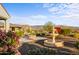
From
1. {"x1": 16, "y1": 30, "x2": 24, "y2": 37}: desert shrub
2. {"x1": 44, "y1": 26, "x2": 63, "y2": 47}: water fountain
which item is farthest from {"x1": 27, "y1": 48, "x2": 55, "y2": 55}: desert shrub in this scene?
{"x1": 16, "y1": 30, "x2": 24, "y2": 37}: desert shrub

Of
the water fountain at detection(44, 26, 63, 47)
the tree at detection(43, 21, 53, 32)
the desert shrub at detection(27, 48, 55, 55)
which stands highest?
the tree at detection(43, 21, 53, 32)

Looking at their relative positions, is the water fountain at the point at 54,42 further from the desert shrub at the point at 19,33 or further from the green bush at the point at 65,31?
the desert shrub at the point at 19,33

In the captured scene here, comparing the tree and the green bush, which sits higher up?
the tree

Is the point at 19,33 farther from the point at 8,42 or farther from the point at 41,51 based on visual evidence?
the point at 41,51

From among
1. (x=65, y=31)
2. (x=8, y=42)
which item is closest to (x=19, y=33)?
(x=8, y=42)

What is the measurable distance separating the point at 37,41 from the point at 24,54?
0.55ft

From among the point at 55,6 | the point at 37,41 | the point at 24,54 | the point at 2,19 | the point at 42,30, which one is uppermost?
the point at 55,6

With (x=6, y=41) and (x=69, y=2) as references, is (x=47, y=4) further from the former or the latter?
(x=6, y=41)

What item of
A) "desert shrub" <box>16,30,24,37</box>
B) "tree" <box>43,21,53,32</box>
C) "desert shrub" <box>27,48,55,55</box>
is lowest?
"desert shrub" <box>27,48,55,55</box>

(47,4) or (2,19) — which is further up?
(47,4)

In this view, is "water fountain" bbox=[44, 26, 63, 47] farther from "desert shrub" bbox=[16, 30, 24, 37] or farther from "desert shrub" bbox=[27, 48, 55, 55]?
"desert shrub" bbox=[16, 30, 24, 37]

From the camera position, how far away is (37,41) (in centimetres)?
164

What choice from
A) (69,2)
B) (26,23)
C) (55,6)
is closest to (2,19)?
(26,23)

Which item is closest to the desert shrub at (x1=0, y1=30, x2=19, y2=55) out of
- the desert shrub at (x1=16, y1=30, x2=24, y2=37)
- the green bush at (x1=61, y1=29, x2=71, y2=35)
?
the desert shrub at (x1=16, y1=30, x2=24, y2=37)
